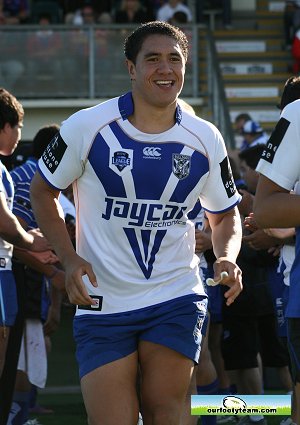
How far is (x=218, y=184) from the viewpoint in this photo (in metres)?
5.46

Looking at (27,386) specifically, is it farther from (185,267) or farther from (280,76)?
(280,76)

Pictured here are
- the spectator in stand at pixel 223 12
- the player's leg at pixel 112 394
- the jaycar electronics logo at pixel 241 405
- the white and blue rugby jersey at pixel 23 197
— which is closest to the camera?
the player's leg at pixel 112 394

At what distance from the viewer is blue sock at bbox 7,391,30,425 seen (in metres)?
8.23

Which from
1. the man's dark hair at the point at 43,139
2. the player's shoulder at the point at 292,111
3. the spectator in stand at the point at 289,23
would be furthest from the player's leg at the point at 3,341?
the spectator in stand at the point at 289,23

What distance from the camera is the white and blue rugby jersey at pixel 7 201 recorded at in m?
7.08

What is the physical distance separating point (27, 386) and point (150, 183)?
3585mm

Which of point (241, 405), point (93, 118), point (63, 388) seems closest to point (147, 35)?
point (93, 118)

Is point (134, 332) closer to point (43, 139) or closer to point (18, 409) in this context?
point (18, 409)

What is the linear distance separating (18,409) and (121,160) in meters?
3.54

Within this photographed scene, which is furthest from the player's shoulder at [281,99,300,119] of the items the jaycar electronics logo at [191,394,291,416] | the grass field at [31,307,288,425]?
the grass field at [31,307,288,425]

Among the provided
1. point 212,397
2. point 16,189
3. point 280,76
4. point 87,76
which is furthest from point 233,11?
point 212,397

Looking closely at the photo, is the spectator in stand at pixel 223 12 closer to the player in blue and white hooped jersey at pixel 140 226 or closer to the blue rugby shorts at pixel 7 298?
the blue rugby shorts at pixel 7 298

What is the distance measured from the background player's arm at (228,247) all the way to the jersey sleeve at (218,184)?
0.06 metres

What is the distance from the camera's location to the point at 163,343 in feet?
16.9
